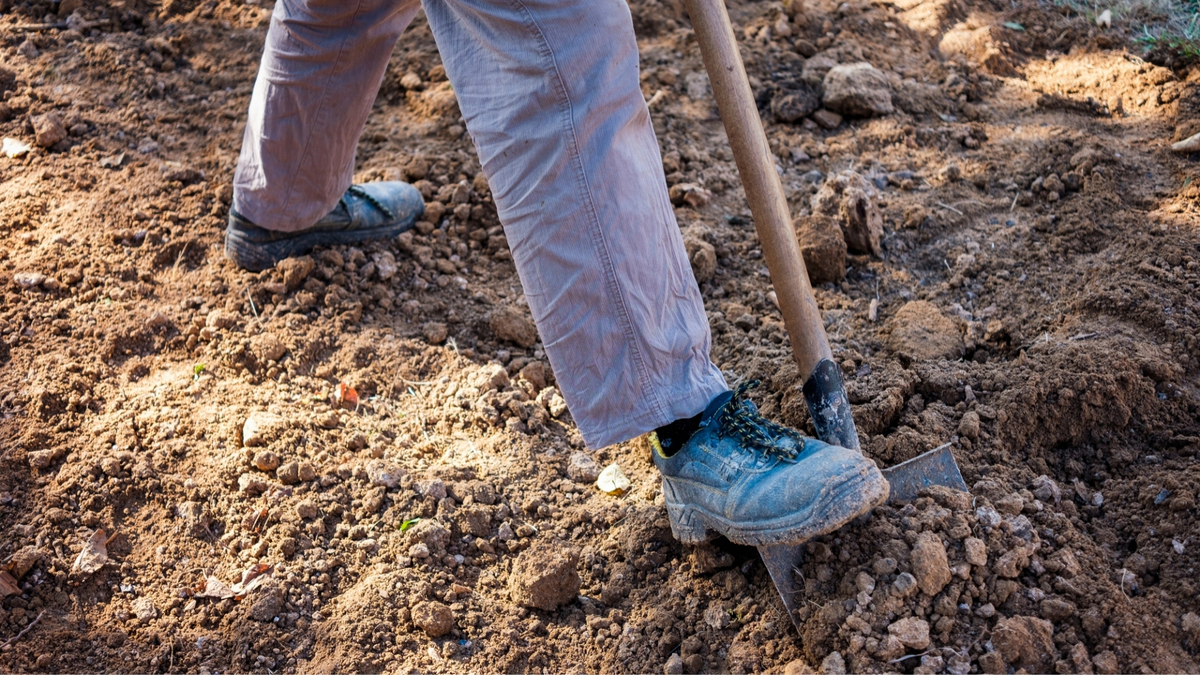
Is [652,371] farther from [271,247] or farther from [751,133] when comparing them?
[271,247]

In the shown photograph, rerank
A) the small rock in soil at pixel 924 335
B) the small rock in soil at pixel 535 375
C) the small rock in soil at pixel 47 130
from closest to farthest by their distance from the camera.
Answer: the small rock in soil at pixel 924 335 → the small rock in soil at pixel 535 375 → the small rock in soil at pixel 47 130

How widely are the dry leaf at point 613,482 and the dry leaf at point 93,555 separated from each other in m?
1.19

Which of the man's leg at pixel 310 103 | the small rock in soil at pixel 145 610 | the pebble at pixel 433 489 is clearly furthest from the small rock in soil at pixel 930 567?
the man's leg at pixel 310 103

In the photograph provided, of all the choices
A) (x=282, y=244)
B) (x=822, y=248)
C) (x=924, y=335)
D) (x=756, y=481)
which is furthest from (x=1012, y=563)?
(x=282, y=244)

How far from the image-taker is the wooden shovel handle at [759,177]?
6.43 ft

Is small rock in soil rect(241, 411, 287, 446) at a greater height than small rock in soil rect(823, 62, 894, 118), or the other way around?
small rock in soil rect(241, 411, 287, 446)

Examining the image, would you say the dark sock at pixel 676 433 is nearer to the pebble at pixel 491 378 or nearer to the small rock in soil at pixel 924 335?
the pebble at pixel 491 378

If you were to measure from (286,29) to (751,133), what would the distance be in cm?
128

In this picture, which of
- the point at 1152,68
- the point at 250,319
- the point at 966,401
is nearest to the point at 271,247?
the point at 250,319

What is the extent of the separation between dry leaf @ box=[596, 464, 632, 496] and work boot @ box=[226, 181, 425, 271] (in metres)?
1.19

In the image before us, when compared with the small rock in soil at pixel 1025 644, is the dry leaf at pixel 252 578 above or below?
above

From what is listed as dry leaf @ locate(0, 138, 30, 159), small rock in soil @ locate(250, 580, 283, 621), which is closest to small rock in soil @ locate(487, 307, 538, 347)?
small rock in soil @ locate(250, 580, 283, 621)

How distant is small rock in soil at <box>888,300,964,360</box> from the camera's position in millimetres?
2369

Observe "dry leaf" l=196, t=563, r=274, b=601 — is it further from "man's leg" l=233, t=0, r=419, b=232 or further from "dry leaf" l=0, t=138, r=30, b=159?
"dry leaf" l=0, t=138, r=30, b=159
